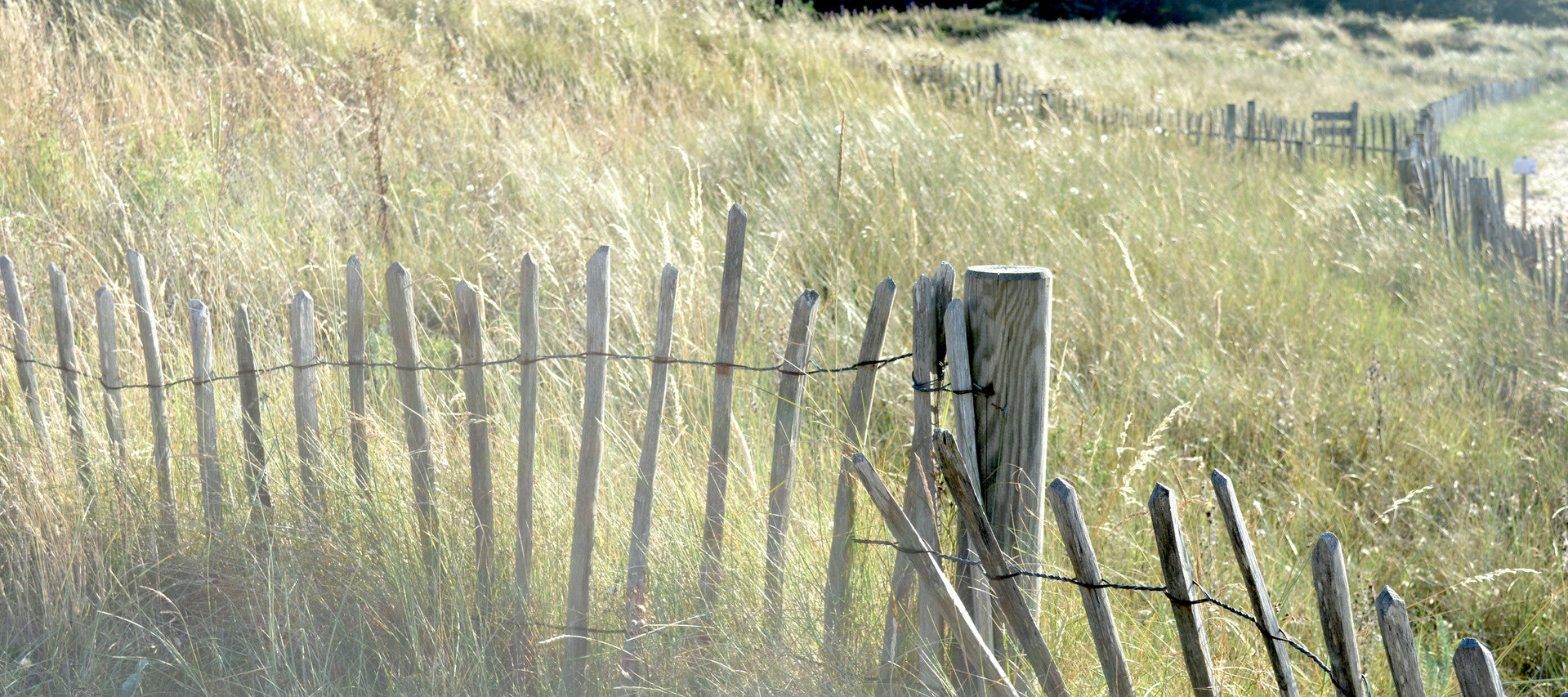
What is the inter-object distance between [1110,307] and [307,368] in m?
2.95

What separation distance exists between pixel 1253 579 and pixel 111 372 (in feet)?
7.85

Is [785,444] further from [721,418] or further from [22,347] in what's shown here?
[22,347]

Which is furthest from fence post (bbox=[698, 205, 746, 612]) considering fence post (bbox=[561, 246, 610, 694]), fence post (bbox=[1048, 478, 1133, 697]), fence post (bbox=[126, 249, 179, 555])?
fence post (bbox=[126, 249, 179, 555])

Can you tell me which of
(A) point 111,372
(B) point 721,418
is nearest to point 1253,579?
(B) point 721,418

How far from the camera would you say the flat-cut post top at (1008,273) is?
4.29 ft

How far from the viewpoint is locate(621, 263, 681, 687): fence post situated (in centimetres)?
170

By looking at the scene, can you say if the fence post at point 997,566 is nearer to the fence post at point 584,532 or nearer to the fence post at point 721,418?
the fence post at point 721,418

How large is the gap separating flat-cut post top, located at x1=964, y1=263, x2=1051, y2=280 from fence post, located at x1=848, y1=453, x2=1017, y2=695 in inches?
12.3

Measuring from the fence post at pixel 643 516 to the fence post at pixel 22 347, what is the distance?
5.14 feet

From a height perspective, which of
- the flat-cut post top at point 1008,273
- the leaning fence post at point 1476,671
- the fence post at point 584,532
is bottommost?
the fence post at point 584,532

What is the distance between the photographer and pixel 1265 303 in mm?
4020

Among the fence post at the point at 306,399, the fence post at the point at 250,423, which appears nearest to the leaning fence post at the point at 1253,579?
the fence post at the point at 306,399

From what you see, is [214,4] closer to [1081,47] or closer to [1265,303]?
[1265,303]

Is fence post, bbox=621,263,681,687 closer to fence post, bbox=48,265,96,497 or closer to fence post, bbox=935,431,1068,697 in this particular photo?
fence post, bbox=935,431,1068,697
